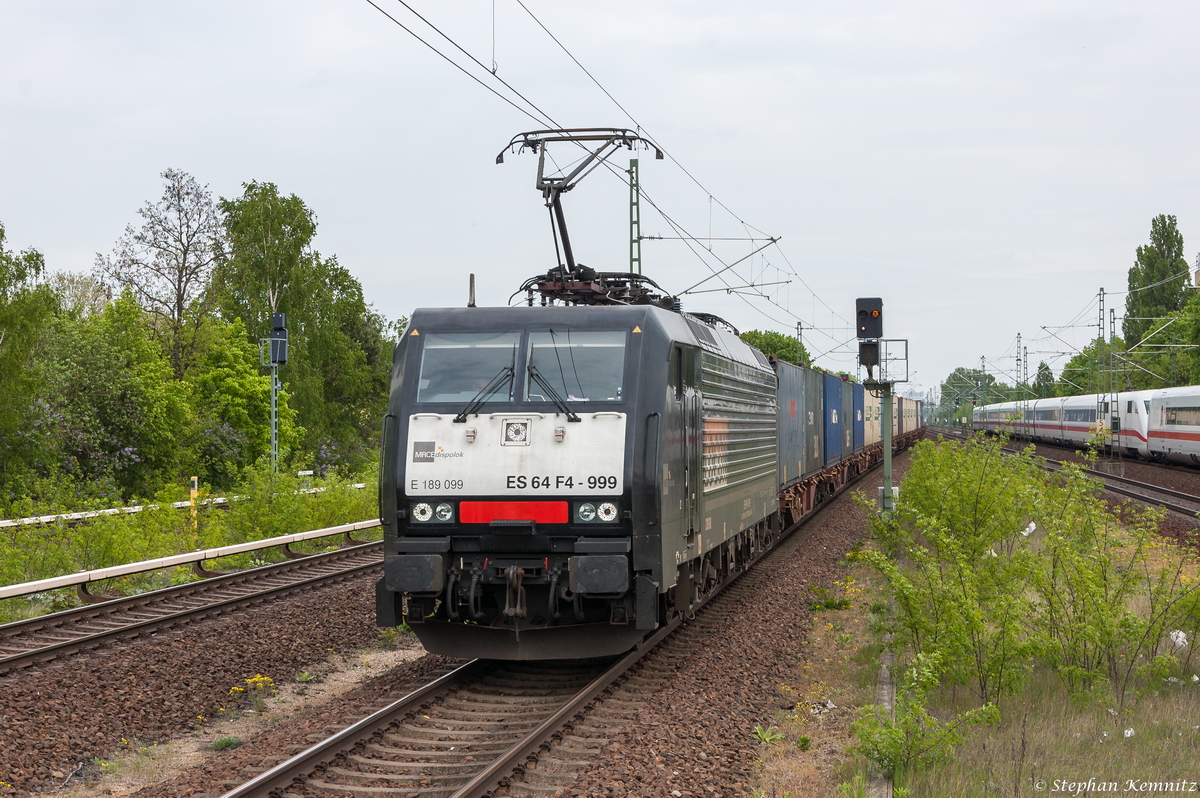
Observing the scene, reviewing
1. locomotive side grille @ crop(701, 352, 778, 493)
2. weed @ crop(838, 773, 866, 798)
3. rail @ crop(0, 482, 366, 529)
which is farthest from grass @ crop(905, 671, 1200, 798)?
rail @ crop(0, 482, 366, 529)

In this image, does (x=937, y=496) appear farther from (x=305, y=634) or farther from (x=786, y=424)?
(x=305, y=634)

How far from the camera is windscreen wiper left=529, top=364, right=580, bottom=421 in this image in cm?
848

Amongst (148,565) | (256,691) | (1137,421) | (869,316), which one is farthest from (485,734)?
(1137,421)

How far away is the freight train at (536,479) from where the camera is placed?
27.2 feet

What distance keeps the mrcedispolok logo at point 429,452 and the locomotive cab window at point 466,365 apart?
1.28ft

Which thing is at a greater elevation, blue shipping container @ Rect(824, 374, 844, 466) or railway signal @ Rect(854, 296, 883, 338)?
railway signal @ Rect(854, 296, 883, 338)

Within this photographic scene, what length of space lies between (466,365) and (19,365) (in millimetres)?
23266

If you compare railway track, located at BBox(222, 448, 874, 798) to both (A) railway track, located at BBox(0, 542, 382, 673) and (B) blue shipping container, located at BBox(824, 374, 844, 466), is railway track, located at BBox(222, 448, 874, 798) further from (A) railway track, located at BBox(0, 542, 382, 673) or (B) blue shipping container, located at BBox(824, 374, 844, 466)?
(B) blue shipping container, located at BBox(824, 374, 844, 466)

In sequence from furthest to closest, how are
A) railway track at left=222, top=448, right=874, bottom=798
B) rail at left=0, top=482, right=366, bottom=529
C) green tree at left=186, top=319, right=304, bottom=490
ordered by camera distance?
1. green tree at left=186, top=319, right=304, bottom=490
2. rail at left=0, top=482, right=366, bottom=529
3. railway track at left=222, top=448, right=874, bottom=798

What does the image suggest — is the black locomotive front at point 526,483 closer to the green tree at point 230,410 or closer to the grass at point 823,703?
the grass at point 823,703

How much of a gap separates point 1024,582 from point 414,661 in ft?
19.1

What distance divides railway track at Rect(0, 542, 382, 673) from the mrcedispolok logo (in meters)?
4.03

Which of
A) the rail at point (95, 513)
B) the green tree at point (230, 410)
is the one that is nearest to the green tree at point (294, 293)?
the green tree at point (230, 410)

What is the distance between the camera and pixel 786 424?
→ 18672mm
